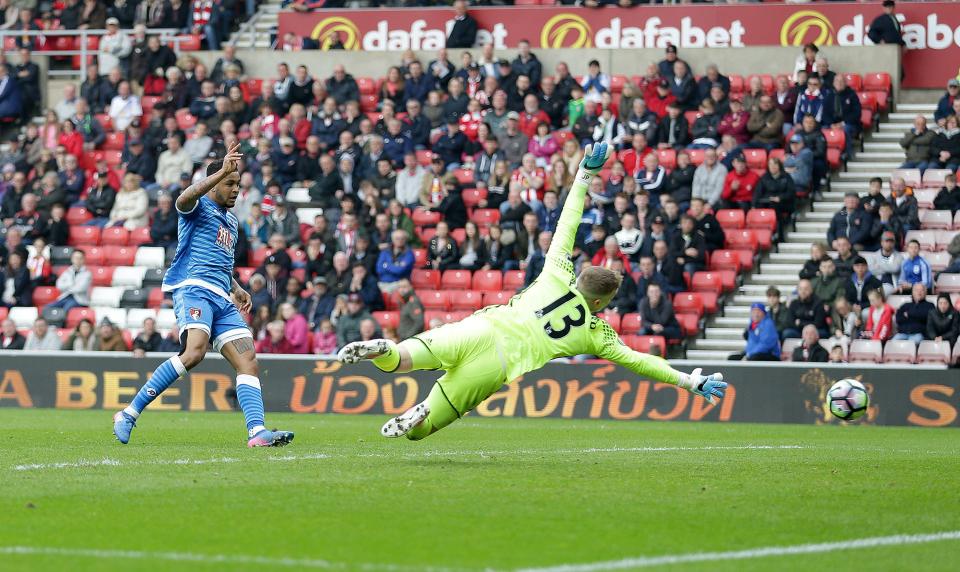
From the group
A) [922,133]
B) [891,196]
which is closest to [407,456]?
[891,196]

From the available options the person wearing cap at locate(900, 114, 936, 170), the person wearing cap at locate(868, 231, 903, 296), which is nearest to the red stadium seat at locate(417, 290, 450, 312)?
the person wearing cap at locate(868, 231, 903, 296)

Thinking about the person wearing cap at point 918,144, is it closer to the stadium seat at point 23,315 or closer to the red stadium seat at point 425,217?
the red stadium seat at point 425,217

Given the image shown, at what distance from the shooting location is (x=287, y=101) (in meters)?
30.2

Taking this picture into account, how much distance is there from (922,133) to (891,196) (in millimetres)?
1801

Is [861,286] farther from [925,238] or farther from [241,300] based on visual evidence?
[241,300]

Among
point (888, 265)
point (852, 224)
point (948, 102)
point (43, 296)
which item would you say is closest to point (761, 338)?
point (888, 265)

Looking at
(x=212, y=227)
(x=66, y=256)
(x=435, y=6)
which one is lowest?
(x=66, y=256)

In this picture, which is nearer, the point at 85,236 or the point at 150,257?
the point at 150,257

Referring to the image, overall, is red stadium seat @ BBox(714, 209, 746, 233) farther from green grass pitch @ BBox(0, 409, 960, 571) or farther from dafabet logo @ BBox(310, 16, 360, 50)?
green grass pitch @ BBox(0, 409, 960, 571)

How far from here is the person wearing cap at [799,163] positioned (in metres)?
25.6

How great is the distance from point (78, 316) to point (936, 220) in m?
15.0

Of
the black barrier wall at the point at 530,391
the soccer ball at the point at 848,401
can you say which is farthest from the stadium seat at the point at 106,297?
the soccer ball at the point at 848,401

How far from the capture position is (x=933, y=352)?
72.4 feet

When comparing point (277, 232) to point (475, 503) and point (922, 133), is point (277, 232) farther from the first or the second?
point (475, 503)
